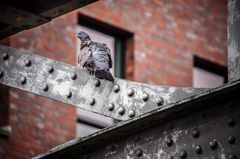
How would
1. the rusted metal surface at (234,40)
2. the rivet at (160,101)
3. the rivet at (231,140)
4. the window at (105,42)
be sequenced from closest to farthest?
the rivet at (231,140), the rusted metal surface at (234,40), the rivet at (160,101), the window at (105,42)

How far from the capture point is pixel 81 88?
730 centimetres

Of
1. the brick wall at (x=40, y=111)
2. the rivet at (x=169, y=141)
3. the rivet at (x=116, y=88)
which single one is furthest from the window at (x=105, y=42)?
the rivet at (x=169, y=141)

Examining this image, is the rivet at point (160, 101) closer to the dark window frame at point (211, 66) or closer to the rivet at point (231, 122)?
the rivet at point (231, 122)

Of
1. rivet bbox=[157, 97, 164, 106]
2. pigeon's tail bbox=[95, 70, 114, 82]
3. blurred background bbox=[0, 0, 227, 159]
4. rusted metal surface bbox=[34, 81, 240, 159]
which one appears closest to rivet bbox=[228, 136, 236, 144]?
rusted metal surface bbox=[34, 81, 240, 159]

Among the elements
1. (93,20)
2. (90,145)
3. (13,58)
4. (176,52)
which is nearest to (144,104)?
(90,145)

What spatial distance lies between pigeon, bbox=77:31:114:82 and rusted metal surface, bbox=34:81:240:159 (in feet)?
1.53

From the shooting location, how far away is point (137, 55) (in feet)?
66.7

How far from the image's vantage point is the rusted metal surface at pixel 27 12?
7.24m

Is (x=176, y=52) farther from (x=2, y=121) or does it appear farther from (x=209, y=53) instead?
(x=2, y=121)

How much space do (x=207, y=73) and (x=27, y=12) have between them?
14.5m

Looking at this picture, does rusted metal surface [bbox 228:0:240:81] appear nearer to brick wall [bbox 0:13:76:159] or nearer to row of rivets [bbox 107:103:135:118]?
row of rivets [bbox 107:103:135:118]

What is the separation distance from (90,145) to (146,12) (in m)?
13.8

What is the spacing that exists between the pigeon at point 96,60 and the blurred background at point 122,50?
31.9 ft

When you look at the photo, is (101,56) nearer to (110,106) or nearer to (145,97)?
(110,106)
